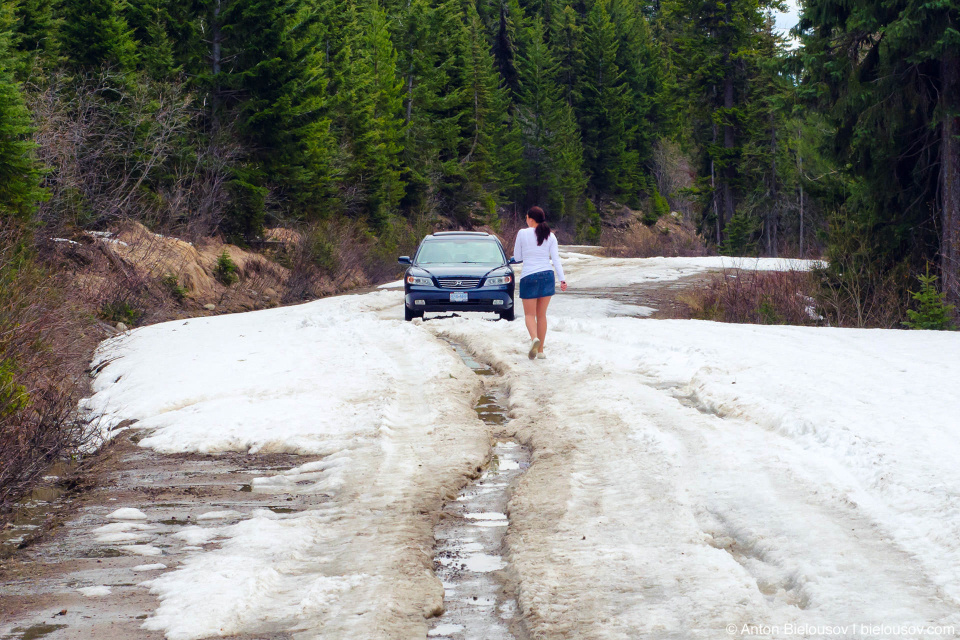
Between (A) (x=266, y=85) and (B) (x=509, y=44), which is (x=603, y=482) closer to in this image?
(A) (x=266, y=85)

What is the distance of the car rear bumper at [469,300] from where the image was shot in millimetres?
16203

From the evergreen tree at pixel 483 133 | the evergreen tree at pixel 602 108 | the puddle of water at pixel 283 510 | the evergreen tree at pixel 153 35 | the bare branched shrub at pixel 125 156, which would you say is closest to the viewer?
the puddle of water at pixel 283 510

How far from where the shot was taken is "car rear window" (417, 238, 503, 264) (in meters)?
17.0

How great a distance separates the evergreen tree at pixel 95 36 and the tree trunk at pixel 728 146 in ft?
116

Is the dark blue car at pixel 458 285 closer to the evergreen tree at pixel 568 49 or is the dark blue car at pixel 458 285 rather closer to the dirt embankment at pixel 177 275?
the dirt embankment at pixel 177 275

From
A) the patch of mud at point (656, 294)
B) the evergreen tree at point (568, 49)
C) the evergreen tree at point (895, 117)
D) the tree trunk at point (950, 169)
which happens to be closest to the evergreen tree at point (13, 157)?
the patch of mud at point (656, 294)

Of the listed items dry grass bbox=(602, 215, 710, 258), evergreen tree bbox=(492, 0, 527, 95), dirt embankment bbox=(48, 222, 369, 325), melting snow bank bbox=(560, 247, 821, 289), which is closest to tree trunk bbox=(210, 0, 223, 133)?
dirt embankment bbox=(48, 222, 369, 325)

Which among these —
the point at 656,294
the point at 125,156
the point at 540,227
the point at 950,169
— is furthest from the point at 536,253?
the point at 125,156

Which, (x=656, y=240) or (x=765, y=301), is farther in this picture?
(x=656, y=240)

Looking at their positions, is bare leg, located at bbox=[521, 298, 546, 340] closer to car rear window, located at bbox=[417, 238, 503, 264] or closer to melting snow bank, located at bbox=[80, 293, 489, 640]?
melting snow bank, located at bbox=[80, 293, 489, 640]

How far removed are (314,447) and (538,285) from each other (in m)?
5.14

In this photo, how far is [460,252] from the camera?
56.4 feet

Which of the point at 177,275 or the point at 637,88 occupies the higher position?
the point at 637,88

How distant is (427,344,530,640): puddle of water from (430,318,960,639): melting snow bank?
0.45 ft
